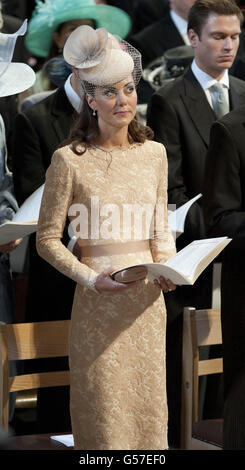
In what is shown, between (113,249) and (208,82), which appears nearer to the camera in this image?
(113,249)

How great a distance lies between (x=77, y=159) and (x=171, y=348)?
60.7 inches

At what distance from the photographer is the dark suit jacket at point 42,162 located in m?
4.29

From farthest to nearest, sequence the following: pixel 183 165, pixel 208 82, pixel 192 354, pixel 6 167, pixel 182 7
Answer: pixel 182 7
pixel 208 82
pixel 183 165
pixel 6 167
pixel 192 354

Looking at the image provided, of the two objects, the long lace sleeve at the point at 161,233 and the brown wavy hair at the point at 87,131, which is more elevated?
the brown wavy hair at the point at 87,131

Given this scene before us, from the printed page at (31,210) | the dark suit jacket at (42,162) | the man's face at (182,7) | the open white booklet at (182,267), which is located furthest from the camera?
the man's face at (182,7)

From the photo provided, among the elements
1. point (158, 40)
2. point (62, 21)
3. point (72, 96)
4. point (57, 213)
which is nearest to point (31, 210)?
point (57, 213)

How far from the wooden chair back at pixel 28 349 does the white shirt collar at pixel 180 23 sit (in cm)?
293

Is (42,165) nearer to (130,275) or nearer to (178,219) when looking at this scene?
(178,219)

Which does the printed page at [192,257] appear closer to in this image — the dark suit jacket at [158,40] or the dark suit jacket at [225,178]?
the dark suit jacket at [225,178]

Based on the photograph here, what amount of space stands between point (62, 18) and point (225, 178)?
202cm

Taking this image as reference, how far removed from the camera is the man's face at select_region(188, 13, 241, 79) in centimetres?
451

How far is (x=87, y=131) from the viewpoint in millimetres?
3088

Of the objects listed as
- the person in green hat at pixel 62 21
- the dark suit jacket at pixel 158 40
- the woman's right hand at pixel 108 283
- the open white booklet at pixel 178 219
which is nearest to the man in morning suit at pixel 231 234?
the open white booklet at pixel 178 219

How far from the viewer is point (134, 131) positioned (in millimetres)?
3129
